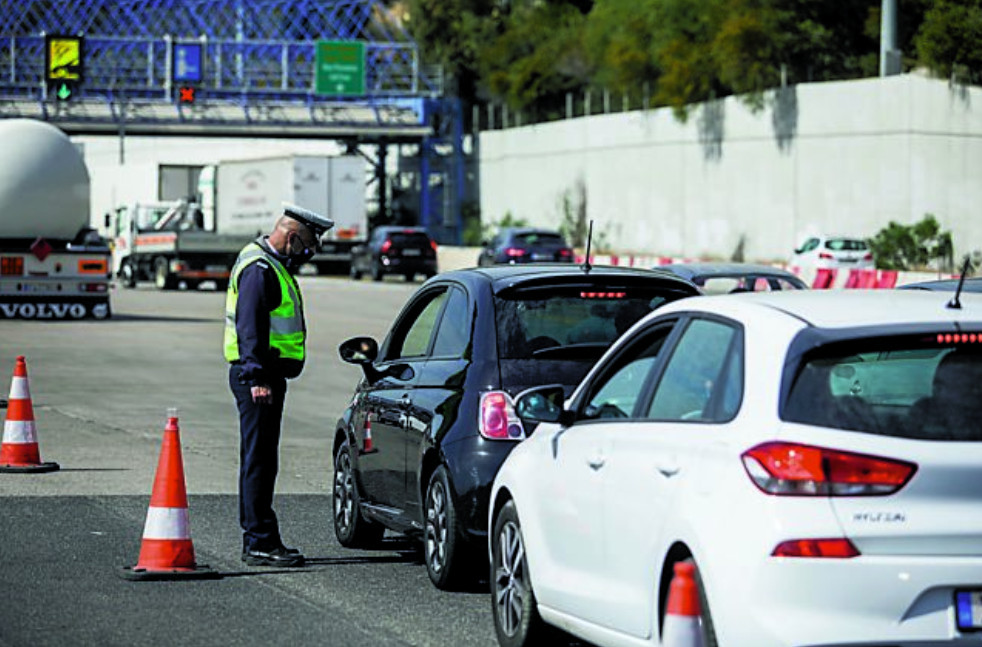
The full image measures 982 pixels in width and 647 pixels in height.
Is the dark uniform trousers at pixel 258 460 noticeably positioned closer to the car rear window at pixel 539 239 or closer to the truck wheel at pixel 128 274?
the car rear window at pixel 539 239

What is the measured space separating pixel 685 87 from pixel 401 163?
29.3 meters

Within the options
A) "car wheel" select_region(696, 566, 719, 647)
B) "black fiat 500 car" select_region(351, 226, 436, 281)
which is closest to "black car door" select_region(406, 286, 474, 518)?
"car wheel" select_region(696, 566, 719, 647)

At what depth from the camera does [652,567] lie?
7.45m

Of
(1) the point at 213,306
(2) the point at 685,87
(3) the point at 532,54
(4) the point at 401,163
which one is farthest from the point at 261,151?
(1) the point at 213,306

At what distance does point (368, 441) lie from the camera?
1223cm

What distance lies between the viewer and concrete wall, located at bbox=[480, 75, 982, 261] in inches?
2079

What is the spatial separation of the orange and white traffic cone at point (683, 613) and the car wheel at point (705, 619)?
14.6 inches

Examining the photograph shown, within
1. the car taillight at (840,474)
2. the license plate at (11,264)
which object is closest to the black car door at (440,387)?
the car taillight at (840,474)

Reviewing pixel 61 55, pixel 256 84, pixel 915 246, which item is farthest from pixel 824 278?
pixel 256 84

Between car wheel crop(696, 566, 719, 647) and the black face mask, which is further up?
the black face mask

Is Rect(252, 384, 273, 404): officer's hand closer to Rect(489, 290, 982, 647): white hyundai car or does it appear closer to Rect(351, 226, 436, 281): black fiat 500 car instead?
Rect(489, 290, 982, 647): white hyundai car

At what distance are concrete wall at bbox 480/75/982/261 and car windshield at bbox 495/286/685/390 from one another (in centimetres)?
4195

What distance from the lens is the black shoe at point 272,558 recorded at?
1160cm

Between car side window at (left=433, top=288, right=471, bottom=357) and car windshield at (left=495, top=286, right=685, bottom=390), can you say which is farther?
car side window at (left=433, top=288, right=471, bottom=357)
